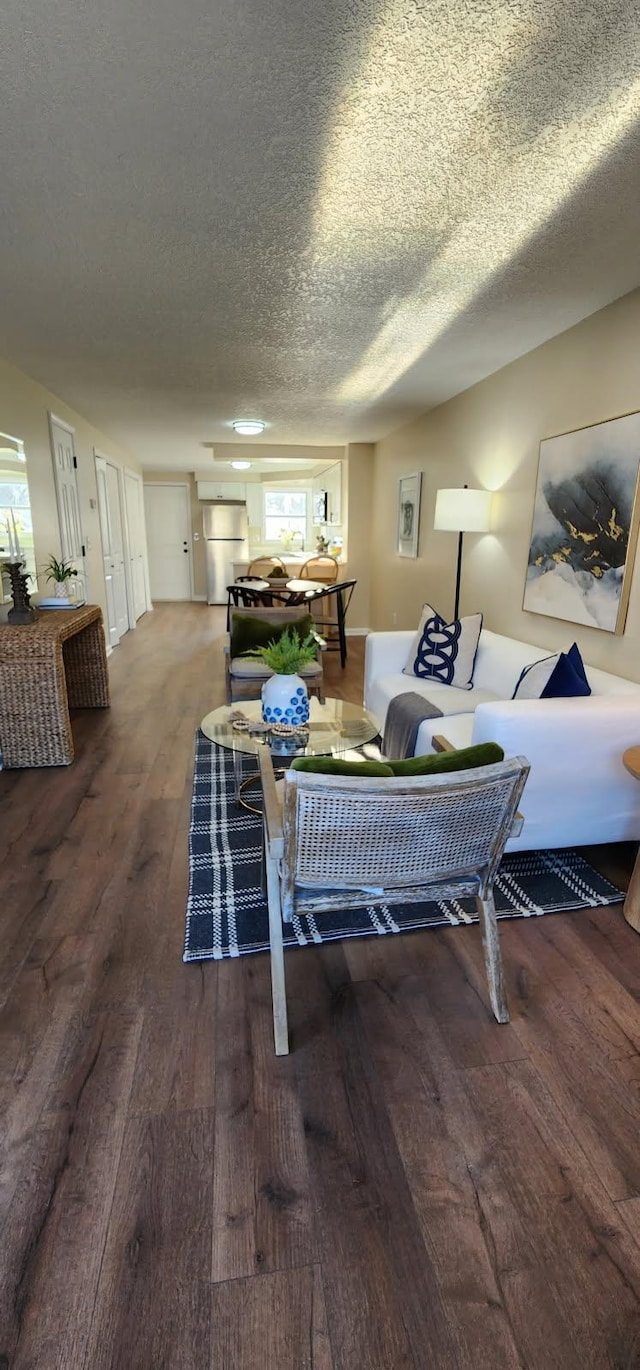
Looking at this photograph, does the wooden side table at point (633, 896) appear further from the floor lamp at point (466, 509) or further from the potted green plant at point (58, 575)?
the potted green plant at point (58, 575)

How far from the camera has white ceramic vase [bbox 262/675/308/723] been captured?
2625 millimetres

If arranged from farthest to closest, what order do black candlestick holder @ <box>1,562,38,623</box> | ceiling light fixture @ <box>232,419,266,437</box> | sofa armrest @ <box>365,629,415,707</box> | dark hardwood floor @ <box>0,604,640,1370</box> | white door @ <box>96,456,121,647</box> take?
white door @ <box>96,456,121,647</box> → ceiling light fixture @ <box>232,419,266,437</box> → sofa armrest @ <box>365,629,415,707</box> → black candlestick holder @ <box>1,562,38,623</box> → dark hardwood floor @ <box>0,604,640,1370</box>

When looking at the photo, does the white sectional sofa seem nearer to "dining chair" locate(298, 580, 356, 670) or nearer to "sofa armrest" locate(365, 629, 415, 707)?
"sofa armrest" locate(365, 629, 415, 707)

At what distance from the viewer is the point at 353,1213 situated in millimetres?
1154

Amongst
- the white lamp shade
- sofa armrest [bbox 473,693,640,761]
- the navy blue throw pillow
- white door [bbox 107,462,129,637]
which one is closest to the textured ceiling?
the white lamp shade

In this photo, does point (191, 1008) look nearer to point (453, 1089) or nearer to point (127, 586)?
point (453, 1089)

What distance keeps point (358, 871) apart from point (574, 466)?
2.53 meters

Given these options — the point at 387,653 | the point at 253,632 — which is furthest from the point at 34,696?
the point at 387,653

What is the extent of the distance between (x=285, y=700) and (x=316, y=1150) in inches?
64.7

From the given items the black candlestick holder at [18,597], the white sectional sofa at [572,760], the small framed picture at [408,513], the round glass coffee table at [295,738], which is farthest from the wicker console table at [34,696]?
the small framed picture at [408,513]

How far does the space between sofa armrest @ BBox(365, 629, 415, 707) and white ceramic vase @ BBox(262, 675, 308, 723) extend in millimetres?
1207

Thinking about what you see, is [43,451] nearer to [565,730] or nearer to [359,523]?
[359,523]

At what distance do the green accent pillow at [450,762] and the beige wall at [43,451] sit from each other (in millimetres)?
3487

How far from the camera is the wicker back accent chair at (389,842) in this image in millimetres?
1310
